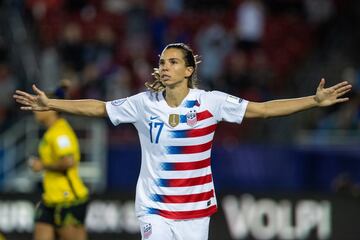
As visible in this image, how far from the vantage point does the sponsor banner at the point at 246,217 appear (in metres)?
14.7

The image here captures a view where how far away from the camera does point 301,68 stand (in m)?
20.1

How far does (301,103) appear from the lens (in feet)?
27.1

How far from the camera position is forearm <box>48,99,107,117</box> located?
8.43 metres

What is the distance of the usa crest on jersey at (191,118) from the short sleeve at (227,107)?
0.51 feet

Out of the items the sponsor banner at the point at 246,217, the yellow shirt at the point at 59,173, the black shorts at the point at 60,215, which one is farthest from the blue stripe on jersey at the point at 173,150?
the sponsor banner at the point at 246,217

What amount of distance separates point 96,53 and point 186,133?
1080 cm

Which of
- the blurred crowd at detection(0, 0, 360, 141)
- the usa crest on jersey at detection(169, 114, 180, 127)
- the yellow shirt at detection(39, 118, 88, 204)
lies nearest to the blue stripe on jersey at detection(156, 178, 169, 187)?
the usa crest on jersey at detection(169, 114, 180, 127)

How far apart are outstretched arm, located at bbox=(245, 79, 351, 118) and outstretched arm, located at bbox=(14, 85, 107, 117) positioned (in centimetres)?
118

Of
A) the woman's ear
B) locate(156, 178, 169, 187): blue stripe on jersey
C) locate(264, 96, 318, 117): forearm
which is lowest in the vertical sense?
locate(156, 178, 169, 187): blue stripe on jersey

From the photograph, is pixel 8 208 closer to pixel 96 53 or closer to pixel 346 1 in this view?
pixel 96 53

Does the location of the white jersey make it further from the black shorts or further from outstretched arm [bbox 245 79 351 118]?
the black shorts

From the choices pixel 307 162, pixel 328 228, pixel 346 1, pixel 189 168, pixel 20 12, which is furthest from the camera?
pixel 346 1

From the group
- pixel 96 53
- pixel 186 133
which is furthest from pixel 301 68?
pixel 186 133

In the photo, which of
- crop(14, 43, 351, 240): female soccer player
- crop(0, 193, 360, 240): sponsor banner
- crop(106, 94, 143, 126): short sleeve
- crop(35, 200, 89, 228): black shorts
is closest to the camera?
crop(14, 43, 351, 240): female soccer player
